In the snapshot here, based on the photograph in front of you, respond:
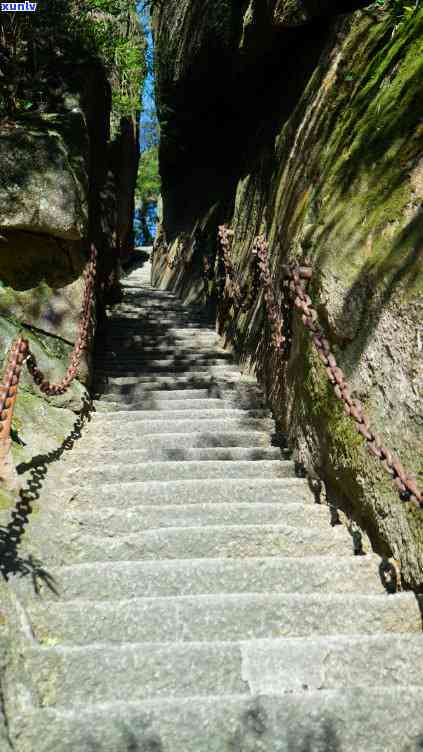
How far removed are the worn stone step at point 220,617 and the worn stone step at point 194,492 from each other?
977 millimetres

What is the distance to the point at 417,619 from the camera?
2529 mm

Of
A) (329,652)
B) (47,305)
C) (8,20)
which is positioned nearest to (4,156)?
(47,305)

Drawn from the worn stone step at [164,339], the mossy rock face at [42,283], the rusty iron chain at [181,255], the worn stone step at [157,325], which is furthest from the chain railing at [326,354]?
the rusty iron chain at [181,255]

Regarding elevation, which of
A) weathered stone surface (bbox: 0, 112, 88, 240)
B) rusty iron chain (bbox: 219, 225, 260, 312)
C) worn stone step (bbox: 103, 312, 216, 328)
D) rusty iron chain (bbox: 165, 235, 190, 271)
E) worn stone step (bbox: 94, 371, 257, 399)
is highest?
Result: weathered stone surface (bbox: 0, 112, 88, 240)

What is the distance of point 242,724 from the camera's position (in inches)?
80.0

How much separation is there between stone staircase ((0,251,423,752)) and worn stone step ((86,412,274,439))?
0.20 meters

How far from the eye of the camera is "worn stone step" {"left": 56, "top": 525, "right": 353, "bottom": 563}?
10.2 feet

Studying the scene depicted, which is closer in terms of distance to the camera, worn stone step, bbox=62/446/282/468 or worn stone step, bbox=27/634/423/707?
worn stone step, bbox=27/634/423/707

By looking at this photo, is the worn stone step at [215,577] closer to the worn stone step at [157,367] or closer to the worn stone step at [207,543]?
the worn stone step at [207,543]

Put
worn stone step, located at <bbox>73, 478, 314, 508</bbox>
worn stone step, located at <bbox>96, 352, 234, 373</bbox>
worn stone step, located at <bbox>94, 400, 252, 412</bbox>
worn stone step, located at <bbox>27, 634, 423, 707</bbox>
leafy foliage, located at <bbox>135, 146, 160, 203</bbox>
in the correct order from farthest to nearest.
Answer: leafy foliage, located at <bbox>135, 146, 160, 203</bbox> < worn stone step, located at <bbox>96, 352, 234, 373</bbox> < worn stone step, located at <bbox>94, 400, 252, 412</bbox> < worn stone step, located at <bbox>73, 478, 314, 508</bbox> < worn stone step, located at <bbox>27, 634, 423, 707</bbox>

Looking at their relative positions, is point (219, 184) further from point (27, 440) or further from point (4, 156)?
point (27, 440)

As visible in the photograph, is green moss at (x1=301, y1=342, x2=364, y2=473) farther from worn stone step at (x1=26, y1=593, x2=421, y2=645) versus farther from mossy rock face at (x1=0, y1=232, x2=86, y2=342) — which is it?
mossy rock face at (x1=0, y1=232, x2=86, y2=342)

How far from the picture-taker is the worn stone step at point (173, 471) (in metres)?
3.87

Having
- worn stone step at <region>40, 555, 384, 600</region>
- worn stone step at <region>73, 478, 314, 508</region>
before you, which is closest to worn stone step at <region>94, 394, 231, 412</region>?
worn stone step at <region>73, 478, 314, 508</region>
